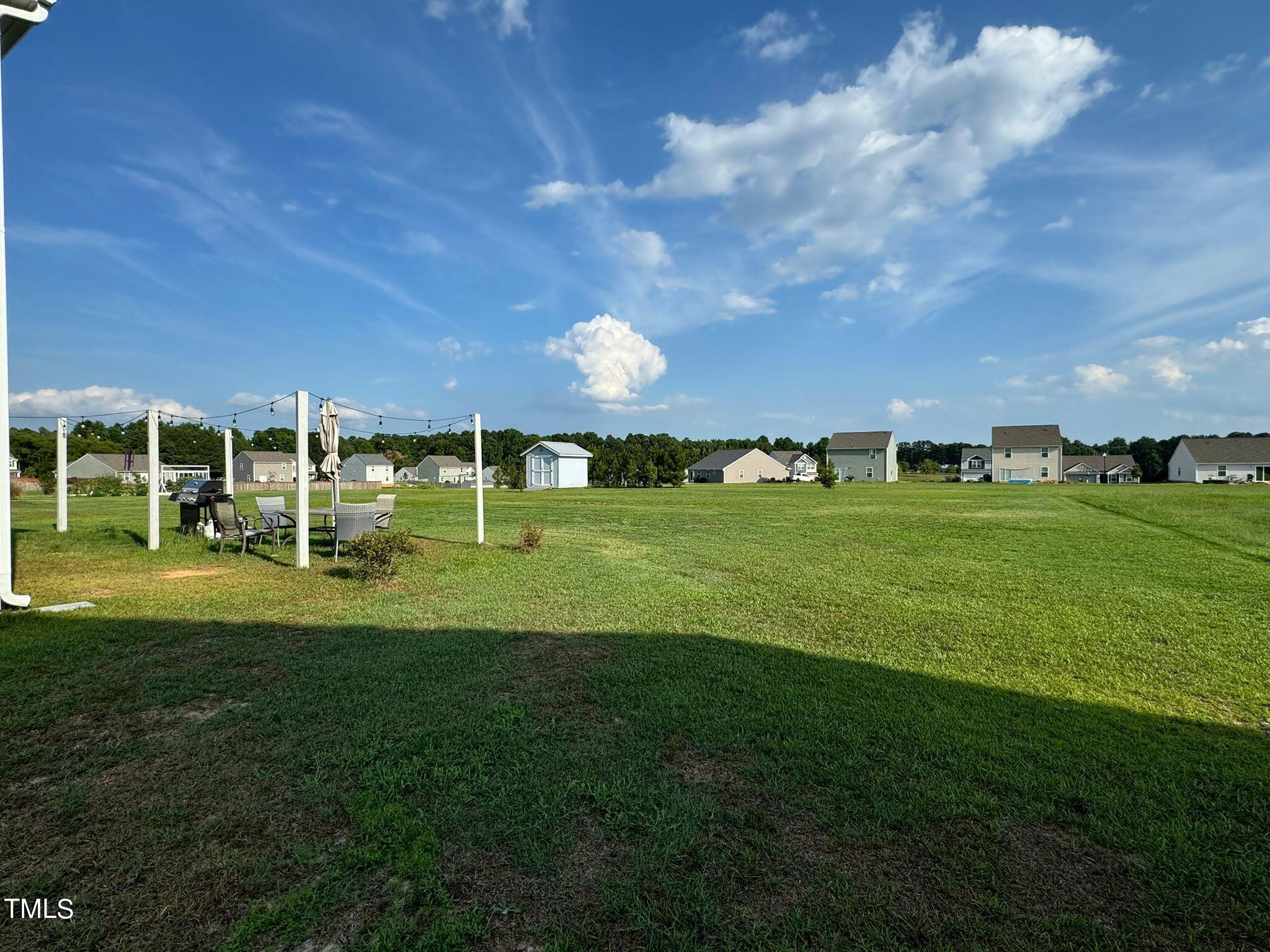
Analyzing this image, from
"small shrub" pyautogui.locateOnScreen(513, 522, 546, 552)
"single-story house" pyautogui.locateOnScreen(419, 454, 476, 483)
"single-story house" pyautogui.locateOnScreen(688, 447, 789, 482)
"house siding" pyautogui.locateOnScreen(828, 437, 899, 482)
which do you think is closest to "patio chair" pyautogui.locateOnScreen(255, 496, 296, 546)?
"small shrub" pyautogui.locateOnScreen(513, 522, 546, 552)

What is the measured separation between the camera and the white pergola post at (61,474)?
45.3ft

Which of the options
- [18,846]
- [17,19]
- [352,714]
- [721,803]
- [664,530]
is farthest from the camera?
[664,530]

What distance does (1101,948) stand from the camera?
2.07 m

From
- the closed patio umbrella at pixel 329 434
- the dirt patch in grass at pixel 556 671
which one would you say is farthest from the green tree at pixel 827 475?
the dirt patch in grass at pixel 556 671

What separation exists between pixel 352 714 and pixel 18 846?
163cm

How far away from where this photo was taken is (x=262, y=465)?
7456 cm

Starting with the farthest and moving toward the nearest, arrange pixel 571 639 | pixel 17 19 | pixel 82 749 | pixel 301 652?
1. pixel 17 19
2. pixel 571 639
3. pixel 301 652
4. pixel 82 749

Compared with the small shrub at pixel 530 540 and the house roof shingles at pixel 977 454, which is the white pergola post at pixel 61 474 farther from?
the house roof shingles at pixel 977 454

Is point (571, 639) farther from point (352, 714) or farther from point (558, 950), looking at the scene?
point (558, 950)

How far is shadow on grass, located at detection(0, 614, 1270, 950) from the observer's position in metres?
2.21

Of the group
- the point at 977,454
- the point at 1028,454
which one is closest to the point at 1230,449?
the point at 1028,454

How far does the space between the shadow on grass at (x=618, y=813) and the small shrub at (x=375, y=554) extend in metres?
3.67

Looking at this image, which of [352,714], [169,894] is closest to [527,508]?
[352,714]

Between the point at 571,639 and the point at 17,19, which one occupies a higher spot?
the point at 17,19
